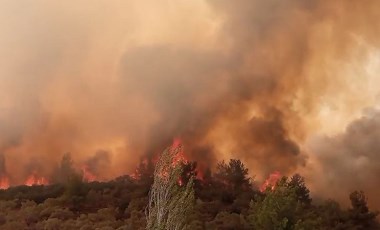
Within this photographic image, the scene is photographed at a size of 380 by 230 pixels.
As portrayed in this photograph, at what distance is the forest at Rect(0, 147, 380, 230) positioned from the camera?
37.0 meters

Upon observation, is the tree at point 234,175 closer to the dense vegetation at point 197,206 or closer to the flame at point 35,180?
the dense vegetation at point 197,206

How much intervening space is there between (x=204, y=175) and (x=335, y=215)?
2274 cm

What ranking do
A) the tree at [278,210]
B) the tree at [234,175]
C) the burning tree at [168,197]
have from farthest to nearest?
1. the tree at [234,175]
2. the tree at [278,210]
3. the burning tree at [168,197]

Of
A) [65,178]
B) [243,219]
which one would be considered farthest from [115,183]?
[243,219]

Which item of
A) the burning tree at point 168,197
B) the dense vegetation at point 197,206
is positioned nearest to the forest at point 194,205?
the dense vegetation at point 197,206

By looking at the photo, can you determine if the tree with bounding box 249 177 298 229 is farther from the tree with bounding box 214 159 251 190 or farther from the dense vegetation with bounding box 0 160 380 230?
the tree with bounding box 214 159 251 190

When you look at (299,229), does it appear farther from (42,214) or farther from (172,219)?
(42,214)

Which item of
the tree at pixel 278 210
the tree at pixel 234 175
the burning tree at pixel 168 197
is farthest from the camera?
the tree at pixel 234 175

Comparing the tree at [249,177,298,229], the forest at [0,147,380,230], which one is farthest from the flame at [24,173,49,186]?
the tree at [249,177,298,229]

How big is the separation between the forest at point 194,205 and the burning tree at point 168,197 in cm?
1260

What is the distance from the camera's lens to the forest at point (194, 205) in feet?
121

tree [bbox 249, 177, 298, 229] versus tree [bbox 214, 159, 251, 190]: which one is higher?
tree [bbox 214, 159, 251, 190]

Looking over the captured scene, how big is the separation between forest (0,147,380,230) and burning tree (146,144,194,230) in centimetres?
1260

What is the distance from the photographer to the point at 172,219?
23594 mm
